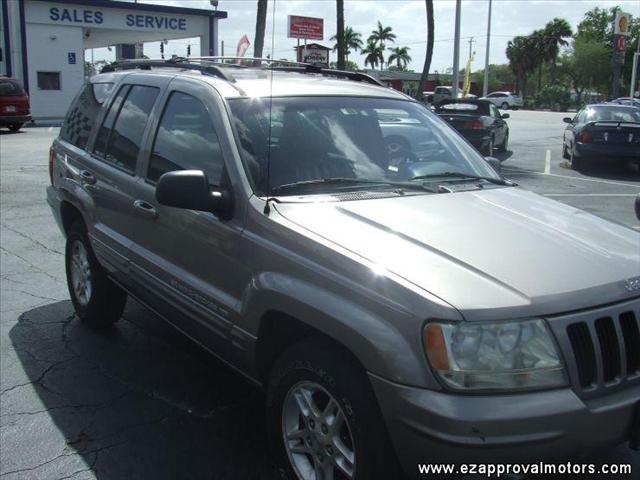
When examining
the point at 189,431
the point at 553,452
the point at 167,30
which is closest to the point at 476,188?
the point at 553,452

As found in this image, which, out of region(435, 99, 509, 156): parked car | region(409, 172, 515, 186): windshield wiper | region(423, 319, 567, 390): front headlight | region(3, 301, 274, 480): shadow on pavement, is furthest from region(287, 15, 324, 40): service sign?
region(423, 319, 567, 390): front headlight

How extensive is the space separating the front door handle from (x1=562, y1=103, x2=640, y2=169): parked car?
12.9 metres

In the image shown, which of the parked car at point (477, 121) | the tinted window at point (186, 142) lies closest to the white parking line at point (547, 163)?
the parked car at point (477, 121)

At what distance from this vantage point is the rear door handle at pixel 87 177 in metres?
4.65

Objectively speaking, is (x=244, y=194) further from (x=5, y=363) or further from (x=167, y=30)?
(x=167, y=30)

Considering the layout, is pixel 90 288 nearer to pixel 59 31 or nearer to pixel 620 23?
pixel 59 31

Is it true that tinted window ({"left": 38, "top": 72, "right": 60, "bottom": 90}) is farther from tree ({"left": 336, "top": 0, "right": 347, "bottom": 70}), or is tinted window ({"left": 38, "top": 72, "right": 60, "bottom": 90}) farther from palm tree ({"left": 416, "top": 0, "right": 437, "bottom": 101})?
palm tree ({"left": 416, "top": 0, "right": 437, "bottom": 101})

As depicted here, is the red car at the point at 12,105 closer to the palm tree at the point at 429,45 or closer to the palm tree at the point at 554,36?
the palm tree at the point at 429,45

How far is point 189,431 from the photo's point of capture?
11.9 ft

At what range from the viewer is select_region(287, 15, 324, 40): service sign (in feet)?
50.5

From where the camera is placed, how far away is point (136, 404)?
3900 mm

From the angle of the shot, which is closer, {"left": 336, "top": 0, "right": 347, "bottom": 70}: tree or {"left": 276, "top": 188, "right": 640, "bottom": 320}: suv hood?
{"left": 276, "top": 188, "right": 640, "bottom": 320}: suv hood

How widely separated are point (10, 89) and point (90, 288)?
815 inches

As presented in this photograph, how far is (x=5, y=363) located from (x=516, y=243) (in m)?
3.43
